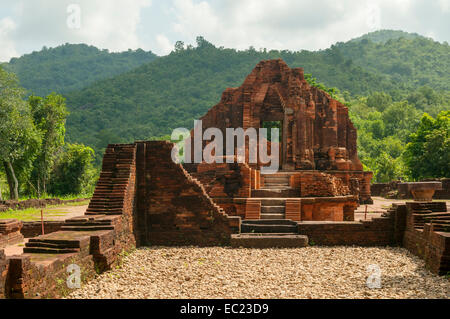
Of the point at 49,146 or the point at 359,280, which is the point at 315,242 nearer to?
the point at 359,280

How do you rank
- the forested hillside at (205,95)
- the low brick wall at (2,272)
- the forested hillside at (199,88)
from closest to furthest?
the low brick wall at (2,272), the forested hillside at (199,88), the forested hillside at (205,95)

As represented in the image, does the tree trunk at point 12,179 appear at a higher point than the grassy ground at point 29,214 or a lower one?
higher

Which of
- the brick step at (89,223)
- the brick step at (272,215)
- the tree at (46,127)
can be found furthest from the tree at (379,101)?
the brick step at (89,223)

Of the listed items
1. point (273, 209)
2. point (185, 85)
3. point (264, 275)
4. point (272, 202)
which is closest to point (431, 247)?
point (264, 275)

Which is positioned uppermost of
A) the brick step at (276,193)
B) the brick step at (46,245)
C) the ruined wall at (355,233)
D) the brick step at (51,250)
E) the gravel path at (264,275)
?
the brick step at (276,193)

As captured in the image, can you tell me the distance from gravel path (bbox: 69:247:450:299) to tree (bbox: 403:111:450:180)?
65.8ft

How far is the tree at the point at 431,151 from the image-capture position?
2569 cm

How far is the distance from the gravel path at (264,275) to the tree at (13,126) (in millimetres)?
17879

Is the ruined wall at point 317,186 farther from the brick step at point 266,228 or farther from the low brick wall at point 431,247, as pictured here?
the low brick wall at point 431,247

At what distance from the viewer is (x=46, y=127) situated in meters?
28.3
